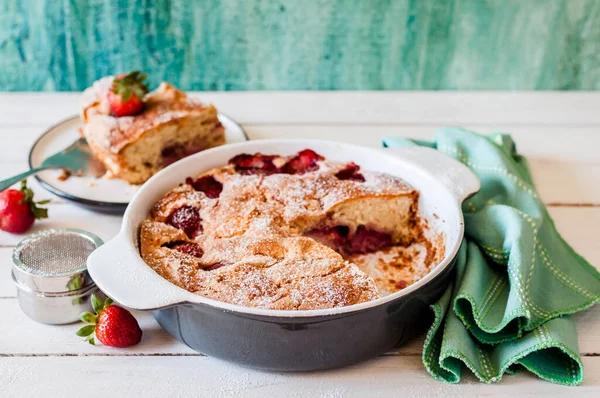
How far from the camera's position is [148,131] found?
7.30 feet

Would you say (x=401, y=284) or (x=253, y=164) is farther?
(x=253, y=164)

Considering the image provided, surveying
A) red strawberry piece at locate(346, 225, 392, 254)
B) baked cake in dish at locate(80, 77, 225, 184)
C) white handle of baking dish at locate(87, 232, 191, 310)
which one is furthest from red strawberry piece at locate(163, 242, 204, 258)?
baked cake in dish at locate(80, 77, 225, 184)

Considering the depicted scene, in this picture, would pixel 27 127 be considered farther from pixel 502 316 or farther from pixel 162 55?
pixel 502 316

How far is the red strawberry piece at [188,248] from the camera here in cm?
170

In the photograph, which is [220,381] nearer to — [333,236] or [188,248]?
[188,248]

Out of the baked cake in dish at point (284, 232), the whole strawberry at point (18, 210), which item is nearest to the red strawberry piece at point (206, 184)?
the baked cake in dish at point (284, 232)

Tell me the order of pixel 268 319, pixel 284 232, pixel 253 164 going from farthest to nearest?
1. pixel 253 164
2. pixel 284 232
3. pixel 268 319

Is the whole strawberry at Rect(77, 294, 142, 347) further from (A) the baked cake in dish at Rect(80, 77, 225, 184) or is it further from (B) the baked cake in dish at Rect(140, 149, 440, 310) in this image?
(A) the baked cake in dish at Rect(80, 77, 225, 184)

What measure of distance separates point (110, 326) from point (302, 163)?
0.74 metres

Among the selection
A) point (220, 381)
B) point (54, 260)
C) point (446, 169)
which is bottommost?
point (220, 381)

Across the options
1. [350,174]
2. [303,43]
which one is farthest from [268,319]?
[303,43]

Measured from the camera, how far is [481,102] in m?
2.91

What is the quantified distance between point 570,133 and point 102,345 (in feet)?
6.16

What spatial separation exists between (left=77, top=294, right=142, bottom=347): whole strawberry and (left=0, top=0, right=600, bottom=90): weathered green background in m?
1.65
